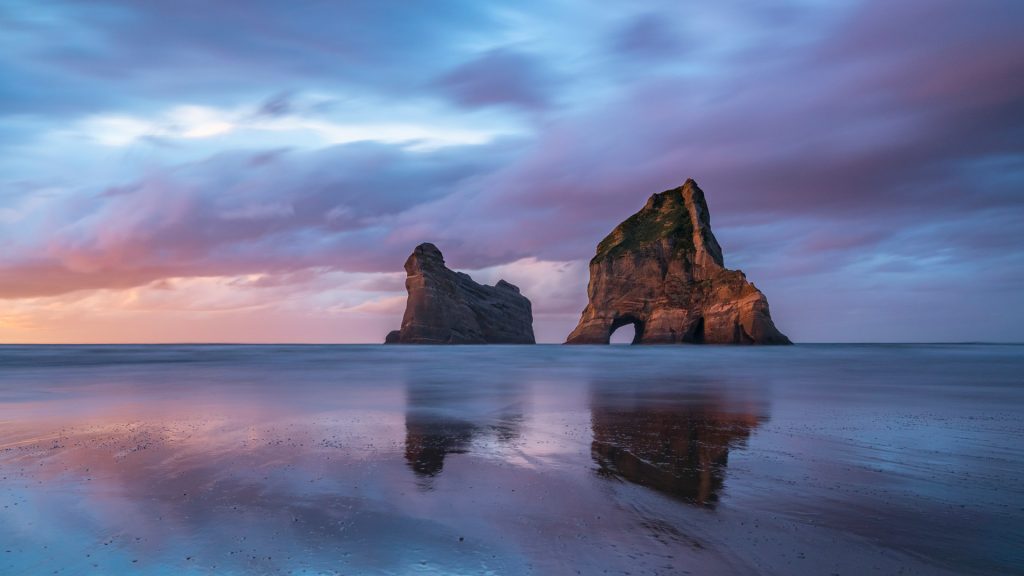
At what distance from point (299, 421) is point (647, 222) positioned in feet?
373

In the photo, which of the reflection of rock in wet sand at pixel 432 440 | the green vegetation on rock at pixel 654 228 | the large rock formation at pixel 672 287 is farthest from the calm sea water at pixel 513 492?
the green vegetation on rock at pixel 654 228

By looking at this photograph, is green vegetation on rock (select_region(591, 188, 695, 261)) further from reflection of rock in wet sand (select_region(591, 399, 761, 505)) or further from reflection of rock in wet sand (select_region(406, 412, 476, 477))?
reflection of rock in wet sand (select_region(406, 412, 476, 477))

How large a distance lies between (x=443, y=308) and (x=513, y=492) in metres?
135

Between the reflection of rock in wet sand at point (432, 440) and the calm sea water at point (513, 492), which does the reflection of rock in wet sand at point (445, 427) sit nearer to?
the reflection of rock in wet sand at point (432, 440)

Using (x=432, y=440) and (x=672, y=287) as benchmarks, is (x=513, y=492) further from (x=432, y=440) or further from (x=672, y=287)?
(x=672, y=287)

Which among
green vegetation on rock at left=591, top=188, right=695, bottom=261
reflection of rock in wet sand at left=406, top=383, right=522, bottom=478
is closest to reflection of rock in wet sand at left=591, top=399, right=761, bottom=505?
reflection of rock in wet sand at left=406, top=383, right=522, bottom=478

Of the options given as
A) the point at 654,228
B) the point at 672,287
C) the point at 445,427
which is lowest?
the point at 445,427

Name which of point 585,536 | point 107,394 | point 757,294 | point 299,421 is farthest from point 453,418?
point 757,294

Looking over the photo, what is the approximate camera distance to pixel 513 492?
8609 mm

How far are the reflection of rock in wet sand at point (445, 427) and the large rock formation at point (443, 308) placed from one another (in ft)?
386

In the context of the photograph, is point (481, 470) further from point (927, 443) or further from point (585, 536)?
point (927, 443)

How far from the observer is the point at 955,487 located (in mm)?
8961

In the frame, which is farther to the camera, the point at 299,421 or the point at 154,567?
the point at 299,421

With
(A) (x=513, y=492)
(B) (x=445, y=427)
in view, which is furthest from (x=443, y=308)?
(A) (x=513, y=492)
